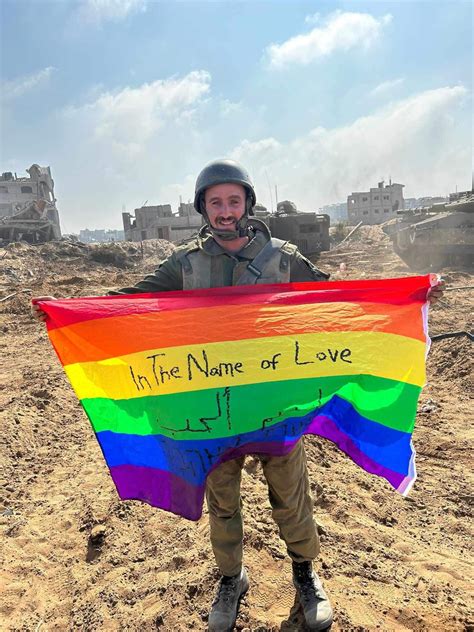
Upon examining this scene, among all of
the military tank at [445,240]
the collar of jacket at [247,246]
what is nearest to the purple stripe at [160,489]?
the collar of jacket at [247,246]

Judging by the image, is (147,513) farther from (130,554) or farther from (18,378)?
(18,378)

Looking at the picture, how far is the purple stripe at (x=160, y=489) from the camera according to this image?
7.10ft

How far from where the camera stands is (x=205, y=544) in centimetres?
311

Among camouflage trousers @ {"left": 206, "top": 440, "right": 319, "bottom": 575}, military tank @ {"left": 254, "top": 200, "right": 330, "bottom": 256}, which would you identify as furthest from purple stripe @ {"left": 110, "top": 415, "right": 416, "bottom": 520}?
military tank @ {"left": 254, "top": 200, "right": 330, "bottom": 256}

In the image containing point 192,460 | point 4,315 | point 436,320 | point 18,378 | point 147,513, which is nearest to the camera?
point 192,460

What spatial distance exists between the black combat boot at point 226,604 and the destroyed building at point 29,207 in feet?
103

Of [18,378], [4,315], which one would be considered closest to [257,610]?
[18,378]

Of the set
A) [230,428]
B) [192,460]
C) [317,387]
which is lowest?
[192,460]

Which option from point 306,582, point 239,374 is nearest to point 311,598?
point 306,582

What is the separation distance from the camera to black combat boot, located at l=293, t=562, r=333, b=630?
2.33m

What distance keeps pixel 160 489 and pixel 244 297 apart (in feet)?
3.73

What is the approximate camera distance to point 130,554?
10.4ft

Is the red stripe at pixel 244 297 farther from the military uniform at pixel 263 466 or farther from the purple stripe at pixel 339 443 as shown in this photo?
the purple stripe at pixel 339 443

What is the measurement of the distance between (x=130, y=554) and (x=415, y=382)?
7.87ft
